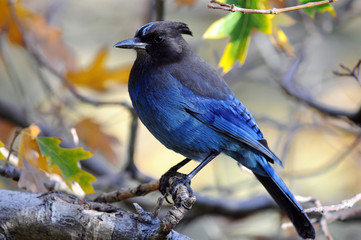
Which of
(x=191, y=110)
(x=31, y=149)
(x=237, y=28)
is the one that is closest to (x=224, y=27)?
(x=237, y=28)

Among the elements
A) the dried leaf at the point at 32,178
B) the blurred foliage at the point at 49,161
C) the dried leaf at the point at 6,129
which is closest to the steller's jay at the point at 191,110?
the blurred foliage at the point at 49,161

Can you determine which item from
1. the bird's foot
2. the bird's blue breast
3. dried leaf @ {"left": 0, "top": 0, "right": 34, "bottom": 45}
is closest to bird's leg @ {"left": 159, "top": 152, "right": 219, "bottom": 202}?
the bird's foot

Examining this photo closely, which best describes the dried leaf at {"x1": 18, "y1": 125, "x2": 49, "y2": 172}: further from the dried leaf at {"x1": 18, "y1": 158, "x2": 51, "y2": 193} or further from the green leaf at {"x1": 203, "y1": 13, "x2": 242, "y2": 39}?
the green leaf at {"x1": 203, "y1": 13, "x2": 242, "y2": 39}

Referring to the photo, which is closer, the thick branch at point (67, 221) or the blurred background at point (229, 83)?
the thick branch at point (67, 221)

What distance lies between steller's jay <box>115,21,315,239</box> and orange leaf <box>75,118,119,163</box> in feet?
3.78

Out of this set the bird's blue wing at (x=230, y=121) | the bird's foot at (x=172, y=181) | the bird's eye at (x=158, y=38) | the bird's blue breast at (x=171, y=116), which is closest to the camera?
the bird's foot at (x=172, y=181)

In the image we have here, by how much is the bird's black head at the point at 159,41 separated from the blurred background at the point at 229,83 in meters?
0.22

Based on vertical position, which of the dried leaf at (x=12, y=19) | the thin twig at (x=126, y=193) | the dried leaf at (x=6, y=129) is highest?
the dried leaf at (x=12, y=19)

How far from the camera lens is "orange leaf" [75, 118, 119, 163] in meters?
3.98

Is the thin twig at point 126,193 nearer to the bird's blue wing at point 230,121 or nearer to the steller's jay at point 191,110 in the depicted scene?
the steller's jay at point 191,110

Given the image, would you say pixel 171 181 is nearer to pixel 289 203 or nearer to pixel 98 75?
pixel 289 203

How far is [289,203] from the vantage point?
2.92 meters

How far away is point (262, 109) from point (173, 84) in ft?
14.9

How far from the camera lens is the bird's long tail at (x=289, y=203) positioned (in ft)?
9.27
